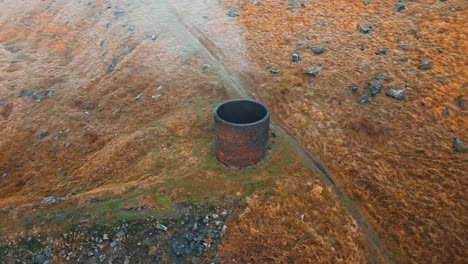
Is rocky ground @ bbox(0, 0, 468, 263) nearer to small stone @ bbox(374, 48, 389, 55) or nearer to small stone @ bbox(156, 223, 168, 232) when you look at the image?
small stone @ bbox(156, 223, 168, 232)

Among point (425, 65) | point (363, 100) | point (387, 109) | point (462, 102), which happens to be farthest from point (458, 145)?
point (425, 65)

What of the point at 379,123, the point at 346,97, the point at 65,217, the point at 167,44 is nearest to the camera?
the point at 65,217

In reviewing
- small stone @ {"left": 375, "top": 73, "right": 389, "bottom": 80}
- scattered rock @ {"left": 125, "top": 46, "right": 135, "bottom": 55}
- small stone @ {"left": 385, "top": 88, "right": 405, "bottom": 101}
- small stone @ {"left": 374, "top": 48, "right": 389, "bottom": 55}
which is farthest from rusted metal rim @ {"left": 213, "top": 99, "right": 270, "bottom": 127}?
scattered rock @ {"left": 125, "top": 46, "right": 135, "bottom": 55}

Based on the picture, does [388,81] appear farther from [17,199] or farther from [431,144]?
[17,199]

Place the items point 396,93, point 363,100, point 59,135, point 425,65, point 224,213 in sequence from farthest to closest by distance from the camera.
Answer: point 59,135 < point 425,65 < point 363,100 < point 396,93 < point 224,213

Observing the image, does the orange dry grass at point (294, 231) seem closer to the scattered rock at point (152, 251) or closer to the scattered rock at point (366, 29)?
the scattered rock at point (152, 251)

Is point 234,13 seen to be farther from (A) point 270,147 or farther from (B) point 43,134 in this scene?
(B) point 43,134

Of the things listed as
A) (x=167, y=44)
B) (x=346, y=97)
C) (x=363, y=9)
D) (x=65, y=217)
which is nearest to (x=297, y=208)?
(x=346, y=97)
